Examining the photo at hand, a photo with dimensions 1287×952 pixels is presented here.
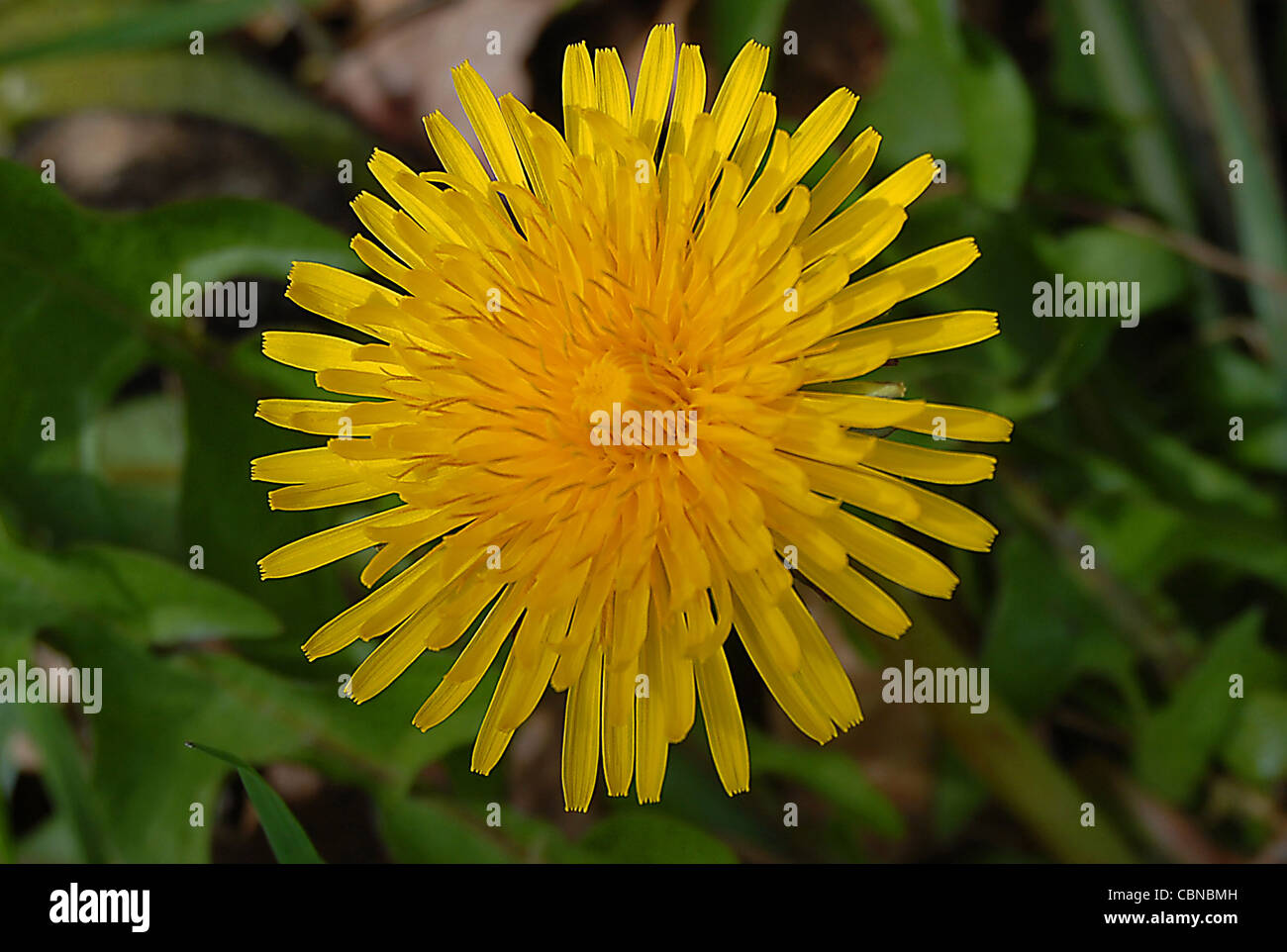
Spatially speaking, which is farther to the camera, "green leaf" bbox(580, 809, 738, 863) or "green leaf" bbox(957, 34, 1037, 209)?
"green leaf" bbox(957, 34, 1037, 209)

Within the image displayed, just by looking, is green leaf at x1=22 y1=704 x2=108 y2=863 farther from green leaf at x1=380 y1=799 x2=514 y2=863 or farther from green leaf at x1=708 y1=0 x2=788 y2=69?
green leaf at x1=708 y1=0 x2=788 y2=69

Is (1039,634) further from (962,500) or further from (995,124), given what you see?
(995,124)

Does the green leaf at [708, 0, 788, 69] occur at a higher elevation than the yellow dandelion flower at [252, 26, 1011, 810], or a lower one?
higher

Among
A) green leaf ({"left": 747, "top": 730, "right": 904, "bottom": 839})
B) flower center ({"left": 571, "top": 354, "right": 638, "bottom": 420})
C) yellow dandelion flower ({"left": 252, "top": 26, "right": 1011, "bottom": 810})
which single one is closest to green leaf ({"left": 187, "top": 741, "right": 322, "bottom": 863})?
yellow dandelion flower ({"left": 252, "top": 26, "right": 1011, "bottom": 810})

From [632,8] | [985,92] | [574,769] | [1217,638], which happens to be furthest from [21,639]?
[1217,638]

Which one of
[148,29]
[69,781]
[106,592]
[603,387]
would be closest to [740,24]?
[603,387]

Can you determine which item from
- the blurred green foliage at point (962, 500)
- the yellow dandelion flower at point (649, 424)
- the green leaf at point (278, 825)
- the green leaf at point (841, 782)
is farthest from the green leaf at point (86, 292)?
the green leaf at point (841, 782)

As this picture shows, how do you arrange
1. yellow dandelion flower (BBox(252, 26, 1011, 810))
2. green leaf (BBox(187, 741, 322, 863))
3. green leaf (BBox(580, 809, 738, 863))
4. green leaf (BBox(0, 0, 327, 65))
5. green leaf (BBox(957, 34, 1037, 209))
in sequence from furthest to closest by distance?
1. green leaf (BBox(0, 0, 327, 65))
2. green leaf (BBox(957, 34, 1037, 209))
3. green leaf (BBox(580, 809, 738, 863))
4. green leaf (BBox(187, 741, 322, 863))
5. yellow dandelion flower (BBox(252, 26, 1011, 810))
